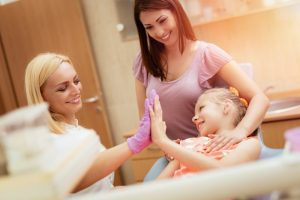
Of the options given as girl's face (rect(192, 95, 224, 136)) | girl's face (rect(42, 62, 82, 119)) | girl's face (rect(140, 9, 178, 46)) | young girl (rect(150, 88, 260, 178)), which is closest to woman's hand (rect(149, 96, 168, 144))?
young girl (rect(150, 88, 260, 178))

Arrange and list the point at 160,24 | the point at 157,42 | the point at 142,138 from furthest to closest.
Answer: the point at 157,42 → the point at 160,24 → the point at 142,138

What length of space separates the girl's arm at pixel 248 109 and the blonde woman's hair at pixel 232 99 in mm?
32

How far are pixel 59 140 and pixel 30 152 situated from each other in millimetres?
117

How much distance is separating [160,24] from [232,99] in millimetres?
439

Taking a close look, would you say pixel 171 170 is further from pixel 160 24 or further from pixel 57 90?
pixel 160 24

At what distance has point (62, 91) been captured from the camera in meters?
1.33

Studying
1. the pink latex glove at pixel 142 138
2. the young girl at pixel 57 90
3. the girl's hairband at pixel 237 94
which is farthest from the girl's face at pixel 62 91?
the girl's hairband at pixel 237 94

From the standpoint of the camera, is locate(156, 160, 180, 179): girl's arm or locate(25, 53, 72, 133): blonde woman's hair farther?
locate(25, 53, 72, 133): blonde woman's hair

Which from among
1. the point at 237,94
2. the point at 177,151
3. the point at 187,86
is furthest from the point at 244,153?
the point at 187,86

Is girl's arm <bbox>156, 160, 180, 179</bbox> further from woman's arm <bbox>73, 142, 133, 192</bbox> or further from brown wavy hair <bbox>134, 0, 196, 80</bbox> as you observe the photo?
brown wavy hair <bbox>134, 0, 196, 80</bbox>

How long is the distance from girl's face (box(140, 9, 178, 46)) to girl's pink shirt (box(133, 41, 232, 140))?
0.47ft

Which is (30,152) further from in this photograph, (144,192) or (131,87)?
(131,87)

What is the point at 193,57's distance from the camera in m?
1.54

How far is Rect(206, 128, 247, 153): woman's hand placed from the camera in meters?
1.15
